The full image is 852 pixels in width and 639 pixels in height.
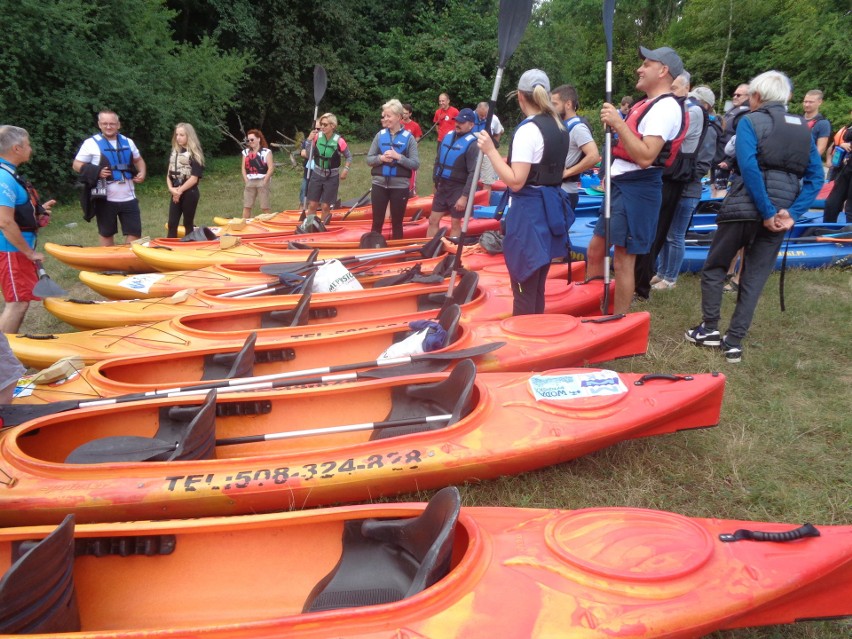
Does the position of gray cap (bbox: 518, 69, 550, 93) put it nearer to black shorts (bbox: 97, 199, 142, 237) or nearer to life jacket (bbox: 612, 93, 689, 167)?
life jacket (bbox: 612, 93, 689, 167)

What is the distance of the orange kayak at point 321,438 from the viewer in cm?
249

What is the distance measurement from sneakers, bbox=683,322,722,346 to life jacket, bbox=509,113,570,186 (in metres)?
1.63

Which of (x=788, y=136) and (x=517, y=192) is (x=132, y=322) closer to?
(x=517, y=192)

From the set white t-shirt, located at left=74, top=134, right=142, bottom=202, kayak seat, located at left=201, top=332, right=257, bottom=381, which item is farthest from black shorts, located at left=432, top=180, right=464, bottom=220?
kayak seat, located at left=201, top=332, right=257, bottom=381

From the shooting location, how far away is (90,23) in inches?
468

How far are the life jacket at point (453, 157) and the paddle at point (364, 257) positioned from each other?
639 millimetres

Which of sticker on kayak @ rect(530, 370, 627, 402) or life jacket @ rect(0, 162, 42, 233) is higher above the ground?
life jacket @ rect(0, 162, 42, 233)

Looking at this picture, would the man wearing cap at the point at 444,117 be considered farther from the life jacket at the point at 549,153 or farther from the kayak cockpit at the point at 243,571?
the kayak cockpit at the point at 243,571

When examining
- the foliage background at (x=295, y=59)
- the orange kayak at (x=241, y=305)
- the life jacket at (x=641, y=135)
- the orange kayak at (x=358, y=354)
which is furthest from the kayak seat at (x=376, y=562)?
the foliage background at (x=295, y=59)

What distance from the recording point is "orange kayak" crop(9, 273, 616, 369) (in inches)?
153

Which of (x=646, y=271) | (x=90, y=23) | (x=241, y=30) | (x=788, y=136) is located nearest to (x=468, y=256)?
(x=646, y=271)

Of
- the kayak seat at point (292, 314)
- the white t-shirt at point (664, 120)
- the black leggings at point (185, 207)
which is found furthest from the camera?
the black leggings at point (185, 207)

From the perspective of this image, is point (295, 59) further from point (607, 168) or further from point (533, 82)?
point (533, 82)

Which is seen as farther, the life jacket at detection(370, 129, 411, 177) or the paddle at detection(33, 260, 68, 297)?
the life jacket at detection(370, 129, 411, 177)
